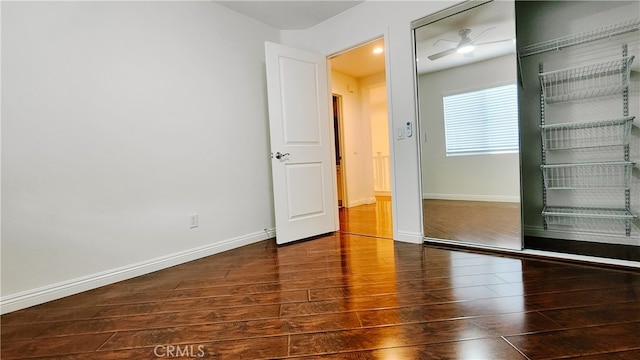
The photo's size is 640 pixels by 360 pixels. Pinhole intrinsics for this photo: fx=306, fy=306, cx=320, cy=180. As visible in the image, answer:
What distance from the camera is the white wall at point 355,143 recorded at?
5.11 m

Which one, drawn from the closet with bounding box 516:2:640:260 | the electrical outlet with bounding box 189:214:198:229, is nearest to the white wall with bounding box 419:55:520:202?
the closet with bounding box 516:2:640:260

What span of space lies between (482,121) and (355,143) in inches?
115

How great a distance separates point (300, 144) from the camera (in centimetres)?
300

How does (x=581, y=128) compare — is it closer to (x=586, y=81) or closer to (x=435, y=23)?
(x=586, y=81)

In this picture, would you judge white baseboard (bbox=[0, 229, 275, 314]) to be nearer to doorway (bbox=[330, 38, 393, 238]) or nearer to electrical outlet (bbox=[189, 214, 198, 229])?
electrical outlet (bbox=[189, 214, 198, 229])

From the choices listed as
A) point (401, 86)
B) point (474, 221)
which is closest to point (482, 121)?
point (401, 86)

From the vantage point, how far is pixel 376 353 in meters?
1.11

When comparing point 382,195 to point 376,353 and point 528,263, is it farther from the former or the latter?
point 376,353

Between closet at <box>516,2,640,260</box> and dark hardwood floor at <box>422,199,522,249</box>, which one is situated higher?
closet at <box>516,2,640,260</box>

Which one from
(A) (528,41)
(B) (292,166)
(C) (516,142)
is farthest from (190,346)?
(A) (528,41)

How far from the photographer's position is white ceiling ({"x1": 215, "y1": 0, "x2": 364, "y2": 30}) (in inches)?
110

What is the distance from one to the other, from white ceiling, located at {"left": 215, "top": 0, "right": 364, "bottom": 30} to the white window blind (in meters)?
1.36

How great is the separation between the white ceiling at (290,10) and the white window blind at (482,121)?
136 cm

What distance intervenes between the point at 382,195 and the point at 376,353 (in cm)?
534
